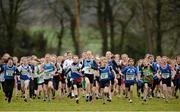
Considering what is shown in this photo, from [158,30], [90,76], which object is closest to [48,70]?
[90,76]

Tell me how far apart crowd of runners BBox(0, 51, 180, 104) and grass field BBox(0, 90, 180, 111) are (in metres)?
0.34

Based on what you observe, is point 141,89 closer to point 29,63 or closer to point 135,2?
point 29,63

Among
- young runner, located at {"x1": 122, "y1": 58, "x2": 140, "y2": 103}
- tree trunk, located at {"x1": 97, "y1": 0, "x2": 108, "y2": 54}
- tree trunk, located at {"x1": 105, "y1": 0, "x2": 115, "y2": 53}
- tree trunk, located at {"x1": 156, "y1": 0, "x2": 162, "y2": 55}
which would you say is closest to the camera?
young runner, located at {"x1": 122, "y1": 58, "x2": 140, "y2": 103}

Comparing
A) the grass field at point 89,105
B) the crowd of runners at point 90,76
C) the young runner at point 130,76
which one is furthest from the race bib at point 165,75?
the young runner at point 130,76

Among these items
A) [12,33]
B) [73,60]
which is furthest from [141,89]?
[12,33]

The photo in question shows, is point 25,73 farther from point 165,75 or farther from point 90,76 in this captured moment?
point 165,75

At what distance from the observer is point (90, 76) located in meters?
25.2

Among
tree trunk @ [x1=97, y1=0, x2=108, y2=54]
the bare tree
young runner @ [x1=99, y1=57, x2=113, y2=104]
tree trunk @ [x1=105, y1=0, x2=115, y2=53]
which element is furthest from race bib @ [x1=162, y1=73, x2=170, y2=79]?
tree trunk @ [x1=105, y1=0, x2=115, y2=53]

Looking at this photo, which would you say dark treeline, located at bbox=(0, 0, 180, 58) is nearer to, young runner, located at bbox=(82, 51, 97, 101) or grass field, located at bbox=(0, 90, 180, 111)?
grass field, located at bbox=(0, 90, 180, 111)

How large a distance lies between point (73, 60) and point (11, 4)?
3120 cm

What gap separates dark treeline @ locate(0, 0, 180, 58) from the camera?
5369 cm

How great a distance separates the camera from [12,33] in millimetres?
55594

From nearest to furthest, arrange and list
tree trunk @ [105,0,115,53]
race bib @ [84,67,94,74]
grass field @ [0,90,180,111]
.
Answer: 1. grass field @ [0,90,180,111]
2. race bib @ [84,67,94,74]
3. tree trunk @ [105,0,115,53]

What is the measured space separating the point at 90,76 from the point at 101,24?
105 ft
